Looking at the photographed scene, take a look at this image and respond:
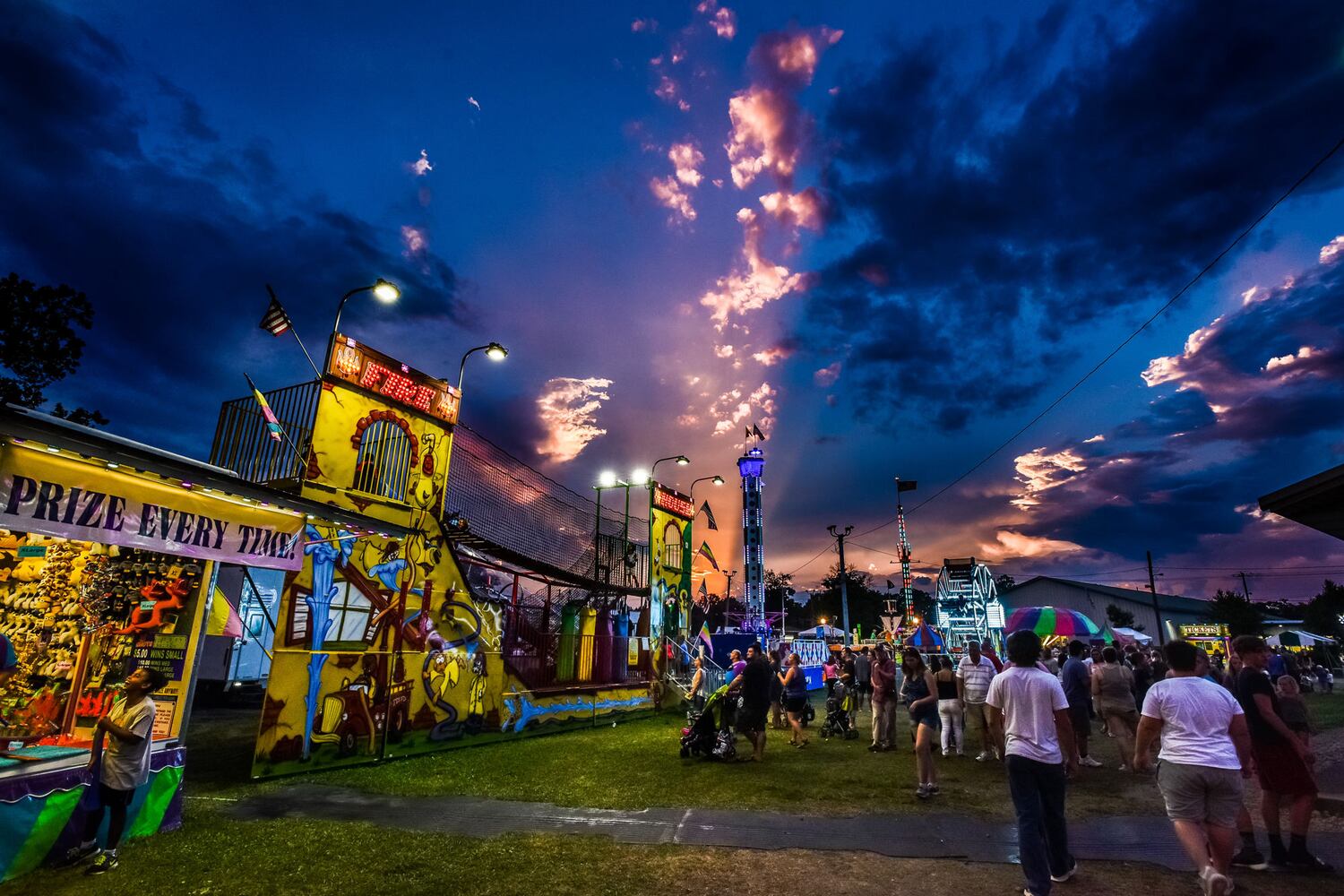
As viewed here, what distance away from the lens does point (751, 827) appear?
6.95 meters

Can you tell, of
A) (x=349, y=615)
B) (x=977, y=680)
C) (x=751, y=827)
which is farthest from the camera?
(x=977, y=680)

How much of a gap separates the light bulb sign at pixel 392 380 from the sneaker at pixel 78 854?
736 centimetres

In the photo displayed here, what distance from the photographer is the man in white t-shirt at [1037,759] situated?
4723mm

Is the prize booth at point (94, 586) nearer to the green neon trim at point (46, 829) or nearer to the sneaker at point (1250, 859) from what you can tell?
the green neon trim at point (46, 829)

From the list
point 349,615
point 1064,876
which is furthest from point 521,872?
point 349,615

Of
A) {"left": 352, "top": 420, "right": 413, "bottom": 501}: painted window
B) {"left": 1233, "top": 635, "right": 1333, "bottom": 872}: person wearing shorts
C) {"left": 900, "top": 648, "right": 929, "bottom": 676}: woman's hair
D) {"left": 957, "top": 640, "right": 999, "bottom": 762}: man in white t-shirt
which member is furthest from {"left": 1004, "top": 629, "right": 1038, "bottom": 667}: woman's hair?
{"left": 352, "top": 420, "right": 413, "bottom": 501}: painted window

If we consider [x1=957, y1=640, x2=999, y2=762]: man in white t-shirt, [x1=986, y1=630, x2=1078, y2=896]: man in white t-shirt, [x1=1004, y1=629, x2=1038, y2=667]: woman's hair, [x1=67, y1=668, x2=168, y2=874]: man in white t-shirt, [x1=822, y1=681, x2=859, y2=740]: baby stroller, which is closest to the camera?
[x1=986, y1=630, x2=1078, y2=896]: man in white t-shirt

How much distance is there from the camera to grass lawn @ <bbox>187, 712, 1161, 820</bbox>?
316 inches

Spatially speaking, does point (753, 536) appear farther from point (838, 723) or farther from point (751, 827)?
point (751, 827)

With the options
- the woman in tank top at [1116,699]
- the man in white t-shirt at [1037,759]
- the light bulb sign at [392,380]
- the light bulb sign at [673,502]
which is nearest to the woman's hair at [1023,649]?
the man in white t-shirt at [1037,759]

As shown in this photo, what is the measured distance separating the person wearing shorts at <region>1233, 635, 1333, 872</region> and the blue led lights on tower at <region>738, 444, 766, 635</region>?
108 feet

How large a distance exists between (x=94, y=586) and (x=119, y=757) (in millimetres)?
2680

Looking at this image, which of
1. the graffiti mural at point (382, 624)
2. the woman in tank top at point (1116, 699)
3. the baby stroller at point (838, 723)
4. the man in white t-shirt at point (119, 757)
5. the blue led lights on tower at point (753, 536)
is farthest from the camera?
the blue led lights on tower at point (753, 536)

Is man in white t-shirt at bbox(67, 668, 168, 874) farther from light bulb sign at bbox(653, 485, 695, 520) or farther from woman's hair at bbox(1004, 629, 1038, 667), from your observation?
light bulb sign at bbox(653, 485, 695, 520)
